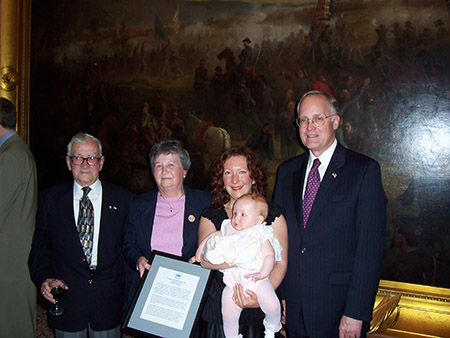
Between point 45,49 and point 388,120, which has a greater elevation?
point 45,49

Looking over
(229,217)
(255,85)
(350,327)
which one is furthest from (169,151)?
(255,85)

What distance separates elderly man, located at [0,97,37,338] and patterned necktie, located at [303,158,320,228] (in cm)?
258

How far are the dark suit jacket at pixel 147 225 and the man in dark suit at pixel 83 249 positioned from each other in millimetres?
104

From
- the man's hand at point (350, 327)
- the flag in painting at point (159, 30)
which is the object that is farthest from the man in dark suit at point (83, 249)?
the flag in painting at point (159, 30)

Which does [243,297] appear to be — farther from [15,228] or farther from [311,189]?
[15,228]

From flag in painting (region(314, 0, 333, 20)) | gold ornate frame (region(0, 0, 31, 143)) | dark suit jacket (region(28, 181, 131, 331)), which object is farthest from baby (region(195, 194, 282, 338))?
gold ornate frame (region(0, 0, 31, 143))

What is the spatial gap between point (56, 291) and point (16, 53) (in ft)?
18.3

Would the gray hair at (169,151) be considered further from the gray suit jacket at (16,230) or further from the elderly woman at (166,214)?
the gray suit jacket at (16,230)

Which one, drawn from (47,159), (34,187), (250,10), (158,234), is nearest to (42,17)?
(47,159)

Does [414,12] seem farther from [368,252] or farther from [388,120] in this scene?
[368,252]

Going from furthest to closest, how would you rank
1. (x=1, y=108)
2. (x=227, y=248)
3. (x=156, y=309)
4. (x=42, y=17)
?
(x=42, y=17), (x=1, y=108), (x=156, y=309), (x=227, y=248)

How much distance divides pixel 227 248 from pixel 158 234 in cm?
92

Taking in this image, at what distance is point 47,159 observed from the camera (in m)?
6.68

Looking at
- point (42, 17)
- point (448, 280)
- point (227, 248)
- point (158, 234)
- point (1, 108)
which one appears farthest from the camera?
point (42, 17)
